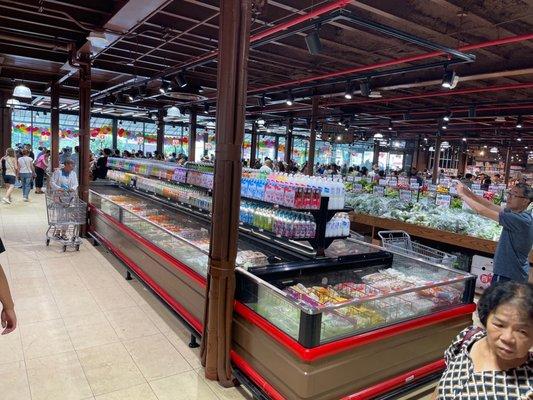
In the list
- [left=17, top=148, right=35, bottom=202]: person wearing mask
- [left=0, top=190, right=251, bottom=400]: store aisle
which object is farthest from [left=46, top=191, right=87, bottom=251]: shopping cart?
[left=17, top=148, right=35, bottom=202]: person wearing mask

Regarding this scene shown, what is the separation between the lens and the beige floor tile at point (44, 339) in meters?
3.80

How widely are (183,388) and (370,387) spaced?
5.00 ft

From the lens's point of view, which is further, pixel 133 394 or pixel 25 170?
pixel 25 170

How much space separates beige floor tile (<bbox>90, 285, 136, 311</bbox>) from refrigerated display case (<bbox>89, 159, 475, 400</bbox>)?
1.89 feet

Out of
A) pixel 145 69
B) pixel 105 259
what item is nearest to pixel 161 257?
pixel 105 259

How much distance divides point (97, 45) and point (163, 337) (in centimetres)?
505

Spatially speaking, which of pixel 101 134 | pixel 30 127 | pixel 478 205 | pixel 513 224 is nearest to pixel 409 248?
pixel 513 224

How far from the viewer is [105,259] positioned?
691cm

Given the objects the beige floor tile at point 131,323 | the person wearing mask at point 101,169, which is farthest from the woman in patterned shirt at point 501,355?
the person wearing mask at point 101,169

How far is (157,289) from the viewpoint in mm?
5043

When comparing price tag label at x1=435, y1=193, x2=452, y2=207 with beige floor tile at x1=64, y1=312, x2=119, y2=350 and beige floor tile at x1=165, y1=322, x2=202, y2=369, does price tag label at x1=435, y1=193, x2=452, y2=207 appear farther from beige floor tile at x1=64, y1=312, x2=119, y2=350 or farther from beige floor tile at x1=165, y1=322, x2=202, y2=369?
beige floor tile at x1=64, y1=312, x2=119, y2=350

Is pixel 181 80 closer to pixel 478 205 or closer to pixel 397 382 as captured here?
pixel 478 205

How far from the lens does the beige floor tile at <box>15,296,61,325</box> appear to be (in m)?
4.47

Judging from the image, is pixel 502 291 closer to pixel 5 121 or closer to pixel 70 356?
pixel 70 356
